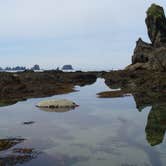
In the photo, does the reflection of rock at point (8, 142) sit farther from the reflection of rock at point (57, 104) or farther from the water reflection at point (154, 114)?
the reflection of rock at point (57, 104)

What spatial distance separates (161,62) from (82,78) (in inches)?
1455

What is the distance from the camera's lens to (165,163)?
22312 mm

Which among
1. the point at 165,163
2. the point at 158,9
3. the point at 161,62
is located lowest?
the point at 165,163

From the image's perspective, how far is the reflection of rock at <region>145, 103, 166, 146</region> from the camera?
96.3ft

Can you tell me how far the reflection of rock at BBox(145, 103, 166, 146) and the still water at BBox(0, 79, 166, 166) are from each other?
0.27 ft

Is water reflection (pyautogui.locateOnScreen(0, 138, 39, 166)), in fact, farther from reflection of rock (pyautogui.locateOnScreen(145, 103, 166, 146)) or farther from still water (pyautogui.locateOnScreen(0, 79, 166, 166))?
reflection of rock (pyautogui.locateOnScreen(145, 103, 166, 146))

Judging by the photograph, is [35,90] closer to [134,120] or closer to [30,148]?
[134,120]

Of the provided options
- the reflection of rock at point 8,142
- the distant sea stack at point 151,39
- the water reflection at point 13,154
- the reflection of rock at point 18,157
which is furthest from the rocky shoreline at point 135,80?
the reflection of rock at point 18,157

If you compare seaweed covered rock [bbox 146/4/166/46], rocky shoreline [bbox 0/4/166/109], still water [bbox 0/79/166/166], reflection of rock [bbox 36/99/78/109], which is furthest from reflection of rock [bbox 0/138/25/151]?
seaweed covered rock [bbox 146/4/166/46]

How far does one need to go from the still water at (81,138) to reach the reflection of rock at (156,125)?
8 cm

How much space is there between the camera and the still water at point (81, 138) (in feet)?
77.2

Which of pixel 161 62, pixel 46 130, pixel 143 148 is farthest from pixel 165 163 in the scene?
pixel 161 62

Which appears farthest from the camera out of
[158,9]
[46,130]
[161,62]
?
[158,9]

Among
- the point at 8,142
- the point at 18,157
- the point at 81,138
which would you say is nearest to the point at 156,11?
the point at 81,138
